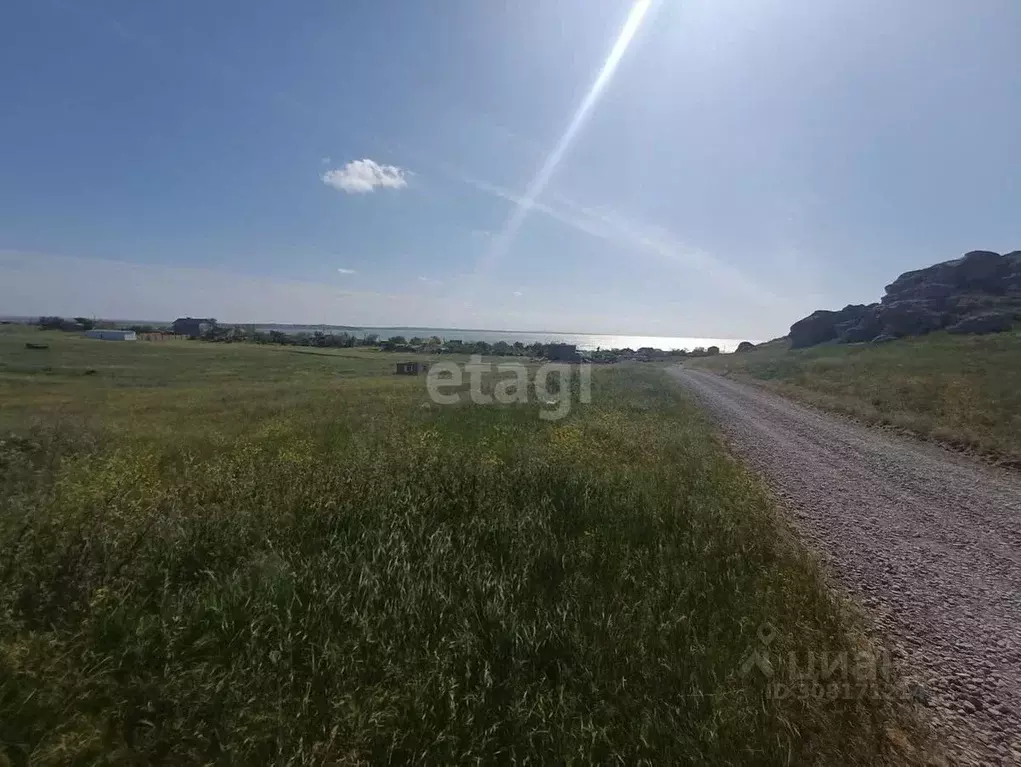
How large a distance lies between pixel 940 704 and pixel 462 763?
3922 mm

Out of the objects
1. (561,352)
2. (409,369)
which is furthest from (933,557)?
(561,352)

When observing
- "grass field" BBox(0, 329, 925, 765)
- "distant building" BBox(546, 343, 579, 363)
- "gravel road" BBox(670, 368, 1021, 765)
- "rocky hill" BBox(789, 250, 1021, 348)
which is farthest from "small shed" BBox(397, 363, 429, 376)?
"rocky hill" BBox(789, 250, 1021, 348)

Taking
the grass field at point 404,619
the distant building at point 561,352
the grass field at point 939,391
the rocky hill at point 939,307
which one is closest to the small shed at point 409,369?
the grass field at point 939,391

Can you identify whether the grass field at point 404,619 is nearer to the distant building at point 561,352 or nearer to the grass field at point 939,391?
the grass field at point 939,391

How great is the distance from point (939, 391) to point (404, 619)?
2686 centimetres

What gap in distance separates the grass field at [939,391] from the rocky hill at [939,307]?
1935cm

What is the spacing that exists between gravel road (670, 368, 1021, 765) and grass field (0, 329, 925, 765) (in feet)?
1.86

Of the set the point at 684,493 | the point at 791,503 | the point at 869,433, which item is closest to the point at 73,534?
the point at 684,493

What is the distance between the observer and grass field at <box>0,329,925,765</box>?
3.01m

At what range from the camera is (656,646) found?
3830 millimetres

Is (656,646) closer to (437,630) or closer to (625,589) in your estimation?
(625,589)

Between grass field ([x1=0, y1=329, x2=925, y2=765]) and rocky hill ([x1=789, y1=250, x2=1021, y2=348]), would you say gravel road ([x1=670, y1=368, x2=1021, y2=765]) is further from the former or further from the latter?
rocky hill ([x1=789, y1=250, x2=1021, y2=348])

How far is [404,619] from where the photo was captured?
3.94 metres

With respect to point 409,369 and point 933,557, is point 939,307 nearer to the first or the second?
point 409,369
